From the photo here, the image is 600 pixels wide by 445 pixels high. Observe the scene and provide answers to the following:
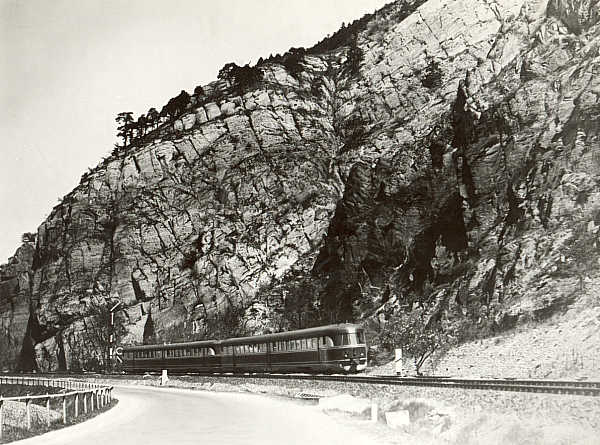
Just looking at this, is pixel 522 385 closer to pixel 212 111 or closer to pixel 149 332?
pixel 149 332

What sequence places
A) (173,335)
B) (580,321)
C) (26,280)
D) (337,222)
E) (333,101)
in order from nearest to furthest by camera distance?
(580,321) → (337,222) → (173,335) → (333,101) → (26,280)

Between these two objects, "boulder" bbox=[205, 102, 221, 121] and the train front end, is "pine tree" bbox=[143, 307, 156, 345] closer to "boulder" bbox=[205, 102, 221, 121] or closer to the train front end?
"boulder" bbox=[205, 102, 221, 121]

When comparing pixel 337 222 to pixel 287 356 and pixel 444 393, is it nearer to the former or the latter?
pixel 287 356

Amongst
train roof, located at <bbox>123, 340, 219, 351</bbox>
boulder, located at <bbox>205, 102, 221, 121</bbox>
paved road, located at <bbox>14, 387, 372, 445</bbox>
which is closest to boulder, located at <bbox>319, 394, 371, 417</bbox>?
paved road, located at <bbox>14, 387, 372, 445</bbox>

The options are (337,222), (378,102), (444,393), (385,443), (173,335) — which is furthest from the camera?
(378,102)

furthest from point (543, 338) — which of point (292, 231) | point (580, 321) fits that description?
point (292, 231)

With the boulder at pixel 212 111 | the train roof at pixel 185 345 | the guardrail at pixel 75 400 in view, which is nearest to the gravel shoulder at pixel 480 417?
the guardrail at pixel 75 400
